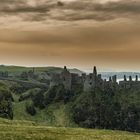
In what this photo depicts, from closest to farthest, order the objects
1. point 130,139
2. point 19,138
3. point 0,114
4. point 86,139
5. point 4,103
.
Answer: point 19,138 → point 86,139 → point 130,139 → point 0,114 → point 4,103

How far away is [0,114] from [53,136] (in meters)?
127

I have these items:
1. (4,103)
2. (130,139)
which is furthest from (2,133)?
(4,103)

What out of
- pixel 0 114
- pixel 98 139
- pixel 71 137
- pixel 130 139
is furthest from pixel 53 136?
pixel 0 114

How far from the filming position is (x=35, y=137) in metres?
47.0

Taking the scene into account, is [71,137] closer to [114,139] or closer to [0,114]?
[114,139]

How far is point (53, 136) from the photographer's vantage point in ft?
163

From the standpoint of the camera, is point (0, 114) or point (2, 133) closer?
point (2, 133)

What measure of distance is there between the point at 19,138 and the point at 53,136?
5.51 metres

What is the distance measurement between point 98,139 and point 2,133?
42.0ft

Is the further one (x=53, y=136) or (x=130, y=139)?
(x=130, y=139)

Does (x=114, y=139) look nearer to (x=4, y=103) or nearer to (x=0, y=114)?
(x=0, y=114)

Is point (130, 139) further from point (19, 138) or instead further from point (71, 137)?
point (19, 138)

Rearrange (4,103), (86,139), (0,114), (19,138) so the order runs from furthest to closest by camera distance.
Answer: (4,103)
(0,114)
(86,139)
(19,138)

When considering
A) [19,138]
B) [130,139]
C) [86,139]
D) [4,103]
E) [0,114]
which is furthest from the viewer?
[4,103]
